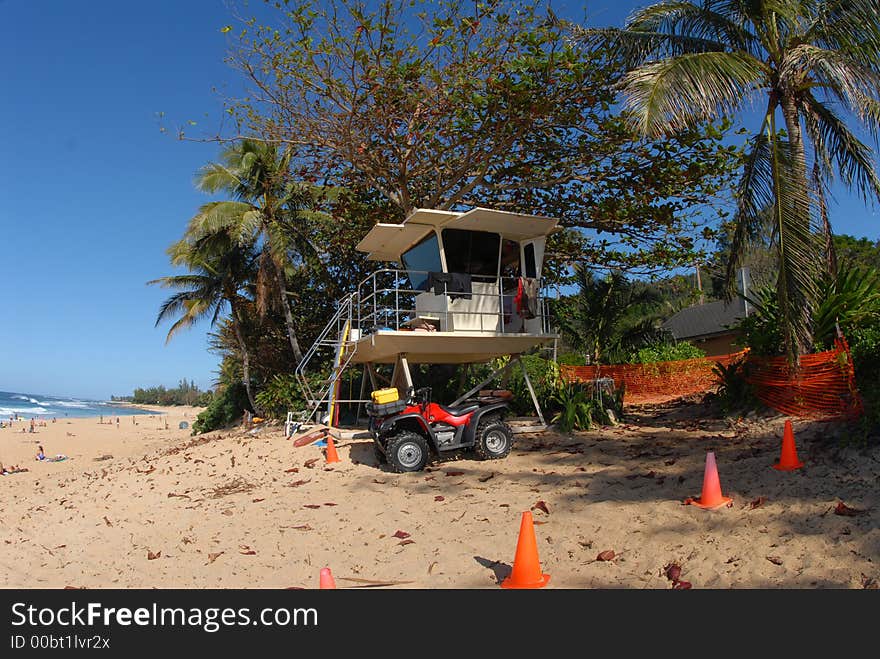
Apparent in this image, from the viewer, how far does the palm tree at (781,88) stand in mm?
9141

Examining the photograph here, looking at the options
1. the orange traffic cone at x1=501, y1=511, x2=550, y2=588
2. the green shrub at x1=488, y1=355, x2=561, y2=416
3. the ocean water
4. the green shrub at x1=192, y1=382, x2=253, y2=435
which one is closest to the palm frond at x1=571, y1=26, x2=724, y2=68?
the green shrub at x1=488, y1=355, x2=561, y2=416

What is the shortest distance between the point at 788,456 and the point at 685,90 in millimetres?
5394

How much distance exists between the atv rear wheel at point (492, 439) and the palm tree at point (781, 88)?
4.83 meters

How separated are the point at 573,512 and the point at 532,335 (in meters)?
6.02

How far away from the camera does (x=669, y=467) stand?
28.6ft

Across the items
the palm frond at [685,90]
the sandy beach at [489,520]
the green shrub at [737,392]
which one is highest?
the palm frond at [685,90]

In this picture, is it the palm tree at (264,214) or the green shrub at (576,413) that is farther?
the palm tree at (264,214)

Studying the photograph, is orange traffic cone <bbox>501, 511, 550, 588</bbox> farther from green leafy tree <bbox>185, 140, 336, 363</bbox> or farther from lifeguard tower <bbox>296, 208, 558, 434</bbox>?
green leafy tree <bbox>185, 140, 336, 363</bbox>

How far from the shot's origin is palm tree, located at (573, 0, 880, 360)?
9.14 meters

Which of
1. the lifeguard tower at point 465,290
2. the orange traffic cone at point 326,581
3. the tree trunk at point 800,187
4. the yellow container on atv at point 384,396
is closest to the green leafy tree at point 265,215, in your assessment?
the lifeguard tower at point 465,290

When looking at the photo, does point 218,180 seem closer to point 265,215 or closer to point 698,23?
point 265,215

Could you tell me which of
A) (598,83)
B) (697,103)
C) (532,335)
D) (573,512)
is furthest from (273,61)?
(573,512)

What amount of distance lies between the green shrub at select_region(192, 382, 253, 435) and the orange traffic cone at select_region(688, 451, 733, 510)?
21.8 m

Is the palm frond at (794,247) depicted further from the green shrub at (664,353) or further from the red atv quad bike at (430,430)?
the green shrub at (664,353)
